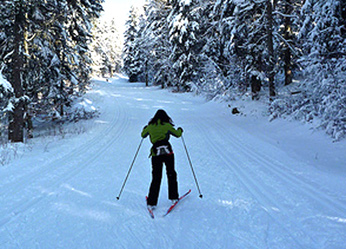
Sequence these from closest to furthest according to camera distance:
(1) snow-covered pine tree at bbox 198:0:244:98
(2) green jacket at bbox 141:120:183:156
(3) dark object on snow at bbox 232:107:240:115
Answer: (2) green jacket at bbox 141:120:183:156 < (3) dark object on snow at bbox 232:107:240:115 < (1) snow-covered pine tree at bbox 198:0:244:98

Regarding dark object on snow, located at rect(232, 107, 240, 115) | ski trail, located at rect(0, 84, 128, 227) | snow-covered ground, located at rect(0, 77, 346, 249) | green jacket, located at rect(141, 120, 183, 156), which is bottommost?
ski trail, located at rect(0, 84, 128, 227)

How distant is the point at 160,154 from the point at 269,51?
Result: 11.8 meters

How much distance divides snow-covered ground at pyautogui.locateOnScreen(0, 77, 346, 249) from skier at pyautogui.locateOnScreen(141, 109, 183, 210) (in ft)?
1.10

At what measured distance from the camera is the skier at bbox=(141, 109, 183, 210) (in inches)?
171

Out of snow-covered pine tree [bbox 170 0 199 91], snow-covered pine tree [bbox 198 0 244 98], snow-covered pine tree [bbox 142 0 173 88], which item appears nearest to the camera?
snow-covered pine tree [bbox 198 0 244 98]

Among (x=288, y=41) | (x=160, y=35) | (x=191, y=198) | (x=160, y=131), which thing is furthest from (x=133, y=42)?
(x=191, y=198)

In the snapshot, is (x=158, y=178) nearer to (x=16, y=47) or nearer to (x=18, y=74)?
(x=18, y=74)

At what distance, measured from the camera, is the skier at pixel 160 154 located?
14.3ft

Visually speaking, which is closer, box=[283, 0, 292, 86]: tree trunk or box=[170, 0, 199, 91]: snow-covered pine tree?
box=[283, 0, 292, 86]: tree trunk

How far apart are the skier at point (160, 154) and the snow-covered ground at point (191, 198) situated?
0.34 meters

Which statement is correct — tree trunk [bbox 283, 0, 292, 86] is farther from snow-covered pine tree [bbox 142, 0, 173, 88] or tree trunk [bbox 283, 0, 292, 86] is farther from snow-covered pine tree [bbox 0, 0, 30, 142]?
snow-covered pine tree [bbox 142, 0, 173, 88]

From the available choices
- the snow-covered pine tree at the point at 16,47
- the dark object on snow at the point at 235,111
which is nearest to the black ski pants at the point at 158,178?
the snow-covered pine tree at the point at 16,47

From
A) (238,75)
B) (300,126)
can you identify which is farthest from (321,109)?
(238,75)

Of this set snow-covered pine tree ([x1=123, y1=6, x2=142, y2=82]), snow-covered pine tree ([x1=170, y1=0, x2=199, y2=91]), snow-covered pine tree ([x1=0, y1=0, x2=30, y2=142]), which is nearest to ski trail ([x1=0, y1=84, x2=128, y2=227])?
snow-covered pine tree ([x1=0, y1=0, x2=30, y2=142])
